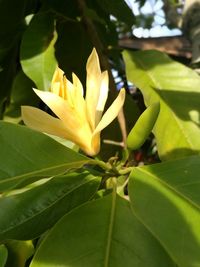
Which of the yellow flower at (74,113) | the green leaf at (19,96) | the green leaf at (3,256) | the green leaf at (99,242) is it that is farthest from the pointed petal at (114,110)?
the green leaf at (19,96)

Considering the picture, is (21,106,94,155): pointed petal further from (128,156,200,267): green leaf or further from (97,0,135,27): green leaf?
(97,0,135,27): green leaf

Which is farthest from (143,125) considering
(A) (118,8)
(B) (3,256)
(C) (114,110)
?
(A) (118,8)

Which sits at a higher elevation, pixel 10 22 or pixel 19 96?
pixel 10 22

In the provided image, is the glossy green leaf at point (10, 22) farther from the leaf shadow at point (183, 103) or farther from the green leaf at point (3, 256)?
the green leaf at point (3, 256)

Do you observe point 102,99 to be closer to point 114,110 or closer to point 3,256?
point 114,110

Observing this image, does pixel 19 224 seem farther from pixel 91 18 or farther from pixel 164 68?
pixel 91 18
